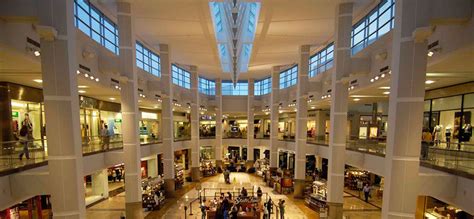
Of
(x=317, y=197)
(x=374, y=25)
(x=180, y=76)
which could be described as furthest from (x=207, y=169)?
(x=374, y=25)

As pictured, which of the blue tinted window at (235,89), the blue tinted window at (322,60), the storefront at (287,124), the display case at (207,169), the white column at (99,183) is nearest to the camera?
the white column at (99,183)

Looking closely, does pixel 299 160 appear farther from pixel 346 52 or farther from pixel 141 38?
pixel 141 38

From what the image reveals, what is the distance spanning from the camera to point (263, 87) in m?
35.0

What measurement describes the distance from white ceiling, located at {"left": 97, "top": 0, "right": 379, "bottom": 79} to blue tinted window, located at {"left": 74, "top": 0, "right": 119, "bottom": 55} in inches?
30.4

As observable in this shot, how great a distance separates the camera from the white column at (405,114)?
7.04m

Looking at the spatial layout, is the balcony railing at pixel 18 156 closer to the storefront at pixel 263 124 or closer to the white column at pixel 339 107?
the white column at pixel 339 107

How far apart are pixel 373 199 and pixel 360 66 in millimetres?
10904

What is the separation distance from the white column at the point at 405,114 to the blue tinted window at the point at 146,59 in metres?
17.4

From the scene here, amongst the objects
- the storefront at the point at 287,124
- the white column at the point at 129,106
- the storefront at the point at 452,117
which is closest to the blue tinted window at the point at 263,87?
the storefront at the point at 287,124

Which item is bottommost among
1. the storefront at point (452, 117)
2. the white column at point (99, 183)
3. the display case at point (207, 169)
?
the display case at point (207, 169)

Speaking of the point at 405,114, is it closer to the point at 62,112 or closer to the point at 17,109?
the point at 62,112

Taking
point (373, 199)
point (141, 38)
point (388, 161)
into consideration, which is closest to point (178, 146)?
point (141, 38)

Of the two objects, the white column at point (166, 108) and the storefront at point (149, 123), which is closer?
the white column at point (166, 108)

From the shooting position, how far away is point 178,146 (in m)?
23.9
